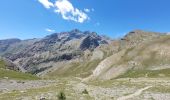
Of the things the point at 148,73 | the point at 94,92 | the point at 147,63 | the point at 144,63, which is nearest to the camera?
the point at 94,92

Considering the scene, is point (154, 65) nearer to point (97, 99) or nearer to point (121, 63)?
point (121, 63)

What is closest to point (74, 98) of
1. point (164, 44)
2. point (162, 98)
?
point (162, 98)

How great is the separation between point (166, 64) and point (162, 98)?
111m

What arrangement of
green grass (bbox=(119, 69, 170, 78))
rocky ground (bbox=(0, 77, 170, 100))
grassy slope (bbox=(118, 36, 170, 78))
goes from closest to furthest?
rocky ground (bbox=(0, 77, 170, 100)) → green grass (bbox=(119, 69, 170, 78)) → grassy slope (bbox=(118, 36, 170, 78))

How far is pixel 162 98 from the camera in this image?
193 feet

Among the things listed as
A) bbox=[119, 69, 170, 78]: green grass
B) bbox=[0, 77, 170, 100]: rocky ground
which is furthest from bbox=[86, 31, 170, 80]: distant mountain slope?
bbox=[0, 77, 170, 100]: rocky ground

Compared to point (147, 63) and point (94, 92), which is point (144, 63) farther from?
point (94, 92)

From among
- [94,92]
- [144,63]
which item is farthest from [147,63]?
[94,92]

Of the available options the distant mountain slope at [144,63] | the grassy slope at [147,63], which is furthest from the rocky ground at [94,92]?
the distant mountain slope at [144,63]

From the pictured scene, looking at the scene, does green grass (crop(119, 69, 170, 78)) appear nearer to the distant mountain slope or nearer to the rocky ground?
the distant mountain slope

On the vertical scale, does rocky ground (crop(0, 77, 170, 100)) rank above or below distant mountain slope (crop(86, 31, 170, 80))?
below

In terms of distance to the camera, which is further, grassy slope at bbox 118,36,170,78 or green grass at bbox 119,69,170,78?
grassy slope at bbox 118,36,170,78

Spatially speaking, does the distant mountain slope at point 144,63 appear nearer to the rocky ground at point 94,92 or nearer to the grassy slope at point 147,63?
the grassy slope at point 147,63

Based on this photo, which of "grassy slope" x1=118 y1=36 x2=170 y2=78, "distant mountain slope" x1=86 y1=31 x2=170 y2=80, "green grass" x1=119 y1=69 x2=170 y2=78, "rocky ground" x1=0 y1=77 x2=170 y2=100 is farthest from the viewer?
"distant mountain slope" x1=86 y1=31 x2=170 y2=80
